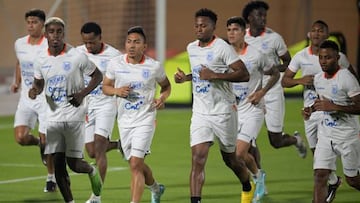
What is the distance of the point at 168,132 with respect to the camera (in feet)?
76.8

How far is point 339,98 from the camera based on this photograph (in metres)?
12.1

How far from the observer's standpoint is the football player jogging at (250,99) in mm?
14141

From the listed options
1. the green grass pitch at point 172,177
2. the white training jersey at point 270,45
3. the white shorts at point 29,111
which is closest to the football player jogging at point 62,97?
the green grass pitch at point 172,177

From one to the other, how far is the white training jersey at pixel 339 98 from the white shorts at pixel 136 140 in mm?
2197

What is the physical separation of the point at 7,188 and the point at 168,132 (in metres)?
8.37

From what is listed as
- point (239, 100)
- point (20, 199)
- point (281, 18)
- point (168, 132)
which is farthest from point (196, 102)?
point (281, 18)

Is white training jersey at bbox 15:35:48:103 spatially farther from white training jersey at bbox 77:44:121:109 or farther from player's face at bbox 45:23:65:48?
player's face at bbox 45:23:65:48

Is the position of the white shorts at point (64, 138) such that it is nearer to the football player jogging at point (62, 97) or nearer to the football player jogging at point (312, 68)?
the football player jogging at point (62, 97)

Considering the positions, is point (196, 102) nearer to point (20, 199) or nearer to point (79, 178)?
point (20, 199)

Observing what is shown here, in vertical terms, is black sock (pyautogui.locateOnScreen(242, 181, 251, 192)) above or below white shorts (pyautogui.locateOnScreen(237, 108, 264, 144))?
below

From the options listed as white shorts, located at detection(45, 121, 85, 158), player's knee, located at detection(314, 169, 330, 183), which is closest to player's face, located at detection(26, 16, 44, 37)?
white shorts, located at detection(45, 121, 85, 158)

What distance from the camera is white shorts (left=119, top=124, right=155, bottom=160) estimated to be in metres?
12.6

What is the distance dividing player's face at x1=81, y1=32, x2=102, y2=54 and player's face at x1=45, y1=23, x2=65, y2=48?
55.8 inches

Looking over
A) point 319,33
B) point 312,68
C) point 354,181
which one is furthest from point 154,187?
point 319,33
